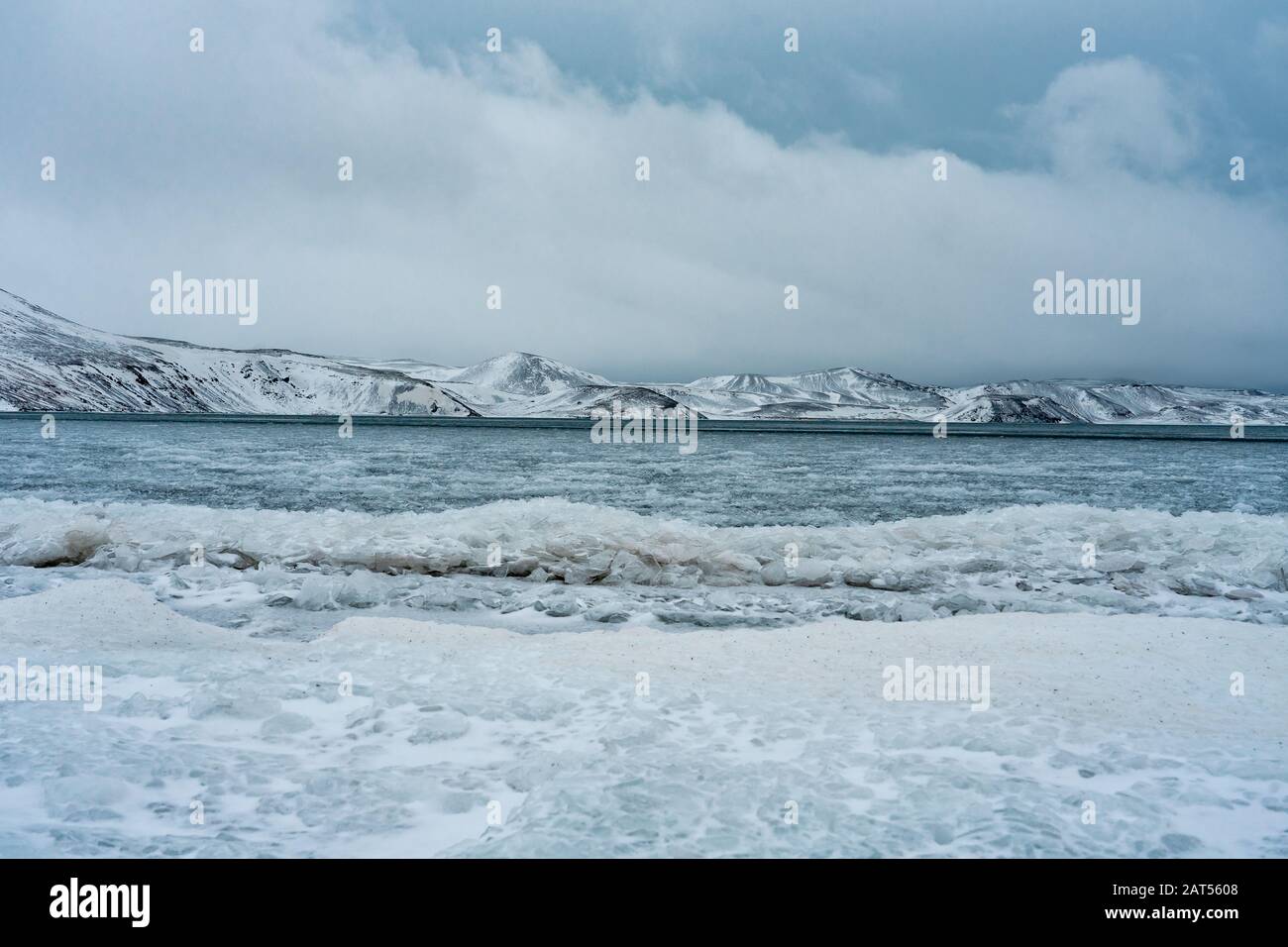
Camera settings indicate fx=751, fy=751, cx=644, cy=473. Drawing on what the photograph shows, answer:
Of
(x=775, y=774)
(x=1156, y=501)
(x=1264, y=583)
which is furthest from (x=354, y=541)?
(x=1156, y=501)

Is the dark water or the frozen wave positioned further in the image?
the dark water

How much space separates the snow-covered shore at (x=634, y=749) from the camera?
399 cm

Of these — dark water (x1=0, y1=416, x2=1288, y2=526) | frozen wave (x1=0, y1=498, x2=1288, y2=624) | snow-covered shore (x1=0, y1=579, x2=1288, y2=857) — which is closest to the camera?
snow-covered shore (x1=0, y1=579, x2=1288, y2=857)

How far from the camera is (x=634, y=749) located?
504 cm

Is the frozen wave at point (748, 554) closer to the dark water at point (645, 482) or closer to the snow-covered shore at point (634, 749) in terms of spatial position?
the snow-covered shore at point (634, 749)

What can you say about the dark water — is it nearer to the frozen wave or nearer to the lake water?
the lake water

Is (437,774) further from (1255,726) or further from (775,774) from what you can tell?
(1255,726)

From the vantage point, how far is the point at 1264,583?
1144 cm

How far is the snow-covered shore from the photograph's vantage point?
3.99 metres

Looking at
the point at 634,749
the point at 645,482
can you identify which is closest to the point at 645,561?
the point at 634,749

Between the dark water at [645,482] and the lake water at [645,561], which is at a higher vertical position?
the dark water at [645,482]

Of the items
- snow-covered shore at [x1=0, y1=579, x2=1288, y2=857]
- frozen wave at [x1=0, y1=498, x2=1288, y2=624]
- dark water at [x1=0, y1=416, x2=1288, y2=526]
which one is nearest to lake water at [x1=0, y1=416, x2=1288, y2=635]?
frozen wave at [x1=0, y1=498, x2=1288, y2=624]

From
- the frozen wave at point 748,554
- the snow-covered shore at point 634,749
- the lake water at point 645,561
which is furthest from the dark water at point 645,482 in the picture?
the snow-covered shore at point 634,749
